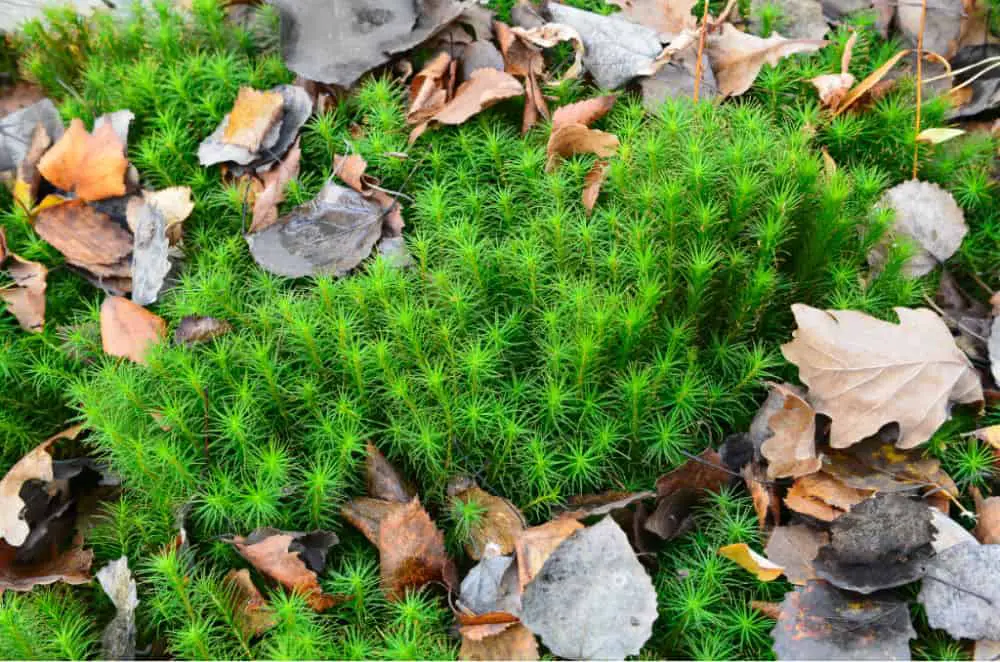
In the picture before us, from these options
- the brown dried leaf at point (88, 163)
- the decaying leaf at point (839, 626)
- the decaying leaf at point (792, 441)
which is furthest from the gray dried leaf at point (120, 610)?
the decaying leaf at point (792, 441)

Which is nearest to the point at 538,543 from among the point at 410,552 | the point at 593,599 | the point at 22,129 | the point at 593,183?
the point at 593,599

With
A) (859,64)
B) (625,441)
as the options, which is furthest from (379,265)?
(859,64)

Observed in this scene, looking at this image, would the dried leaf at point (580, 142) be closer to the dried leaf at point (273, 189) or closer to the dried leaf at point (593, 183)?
the dried leaf at point (593, 183)

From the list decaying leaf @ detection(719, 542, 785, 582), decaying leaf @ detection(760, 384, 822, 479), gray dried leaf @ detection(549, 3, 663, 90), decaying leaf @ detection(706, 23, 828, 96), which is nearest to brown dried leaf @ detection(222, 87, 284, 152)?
gray dried leaf @ detection(549, 3, 663, 90)

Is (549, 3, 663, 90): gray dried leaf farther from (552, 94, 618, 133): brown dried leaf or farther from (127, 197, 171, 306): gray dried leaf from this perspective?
(127, 197, 171, 306): gray dried leaf

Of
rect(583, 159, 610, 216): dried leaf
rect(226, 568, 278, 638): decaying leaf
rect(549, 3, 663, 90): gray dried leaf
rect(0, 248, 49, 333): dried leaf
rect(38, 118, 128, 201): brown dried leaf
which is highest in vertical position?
rect(549, 3, 663, 90): gray dried leaf

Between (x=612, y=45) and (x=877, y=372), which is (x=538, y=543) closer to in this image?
(x=877, y=372)

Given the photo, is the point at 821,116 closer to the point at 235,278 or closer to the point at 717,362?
the point at 717,362
